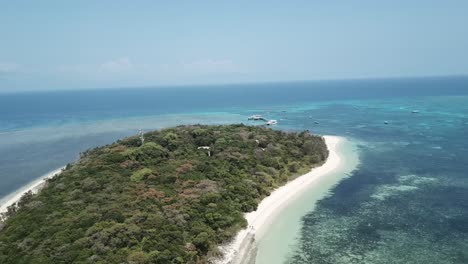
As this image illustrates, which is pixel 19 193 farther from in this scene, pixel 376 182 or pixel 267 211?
pixel 376 182

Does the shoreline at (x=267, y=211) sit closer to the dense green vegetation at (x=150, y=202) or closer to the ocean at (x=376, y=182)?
the dense green vegetation at (x=150, y=202)

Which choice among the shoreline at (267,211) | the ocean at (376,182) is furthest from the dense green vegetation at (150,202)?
the ocean at (376,182)

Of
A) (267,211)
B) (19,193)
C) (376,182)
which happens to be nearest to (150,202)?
(267,211)

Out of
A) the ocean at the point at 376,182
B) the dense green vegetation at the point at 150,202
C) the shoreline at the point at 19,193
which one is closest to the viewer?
the dense green vegetation at the point at 150,202

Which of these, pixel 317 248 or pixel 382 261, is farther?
pixel 317 248

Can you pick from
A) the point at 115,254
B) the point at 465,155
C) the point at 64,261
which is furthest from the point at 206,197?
the point at 465,155

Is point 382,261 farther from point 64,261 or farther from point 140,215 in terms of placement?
point 64,261
